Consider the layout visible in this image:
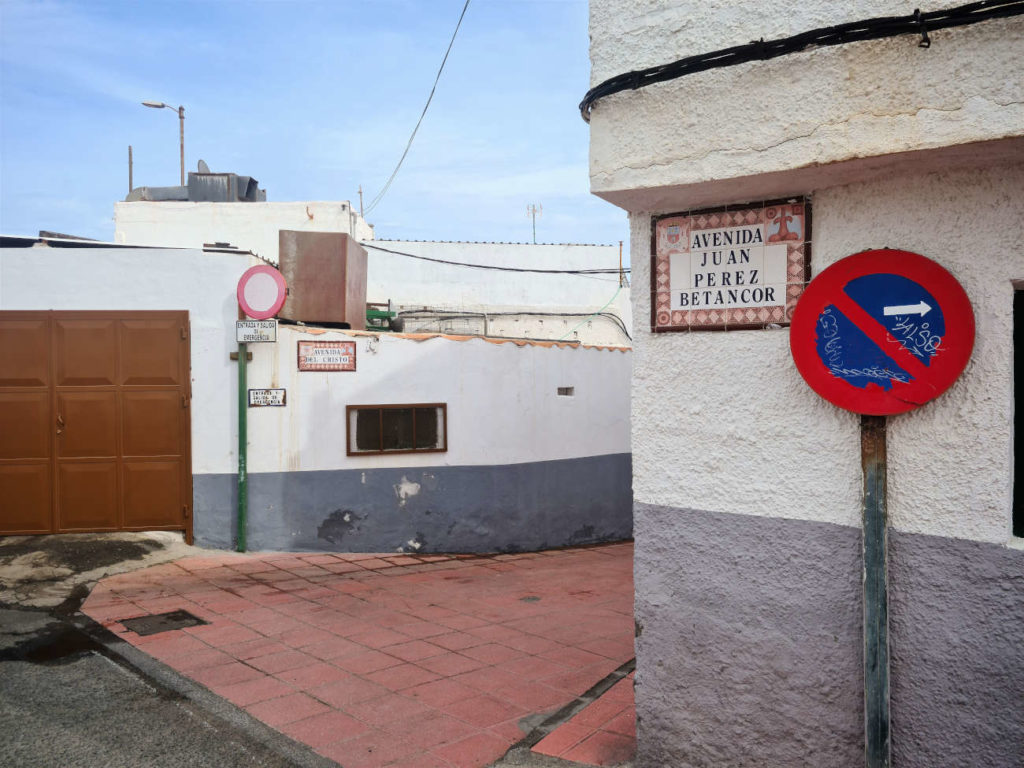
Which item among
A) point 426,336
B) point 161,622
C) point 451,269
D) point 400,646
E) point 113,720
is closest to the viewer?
point 113,720

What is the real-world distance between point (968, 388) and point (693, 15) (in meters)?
1.84

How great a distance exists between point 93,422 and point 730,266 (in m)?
7.10

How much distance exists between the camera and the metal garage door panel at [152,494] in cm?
821

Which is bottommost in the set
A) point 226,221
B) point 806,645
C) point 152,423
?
point 806,645

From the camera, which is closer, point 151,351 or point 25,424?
point 25,424

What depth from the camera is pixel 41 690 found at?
15.3ft

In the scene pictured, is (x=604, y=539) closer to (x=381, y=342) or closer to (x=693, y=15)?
(x=381, y=342)

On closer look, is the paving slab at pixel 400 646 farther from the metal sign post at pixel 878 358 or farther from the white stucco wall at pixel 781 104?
the white stucco wall at pixel 781 104

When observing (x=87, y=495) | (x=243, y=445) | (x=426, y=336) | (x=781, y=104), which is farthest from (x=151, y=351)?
(x=781, y=104)

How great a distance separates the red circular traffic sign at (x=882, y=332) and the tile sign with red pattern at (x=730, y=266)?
15 centimetres

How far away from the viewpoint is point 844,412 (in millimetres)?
3094

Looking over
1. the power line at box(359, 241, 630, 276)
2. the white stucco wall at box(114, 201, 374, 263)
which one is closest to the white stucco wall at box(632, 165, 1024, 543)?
the white stucco wall at box(114, 201, 374, 263)

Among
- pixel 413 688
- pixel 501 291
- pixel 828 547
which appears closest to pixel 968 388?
pixel 828 547

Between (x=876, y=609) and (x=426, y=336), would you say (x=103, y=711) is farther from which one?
(x=426, y=336)
